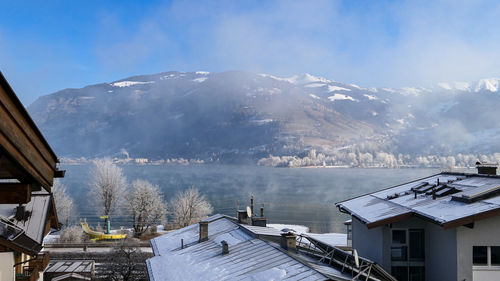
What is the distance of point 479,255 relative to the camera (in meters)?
15.4

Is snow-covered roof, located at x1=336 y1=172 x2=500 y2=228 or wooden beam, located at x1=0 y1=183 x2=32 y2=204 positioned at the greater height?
wooden beam, located at x1=0 y1=183 x2=32 y2=204

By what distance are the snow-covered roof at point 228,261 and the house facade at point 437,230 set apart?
444cm

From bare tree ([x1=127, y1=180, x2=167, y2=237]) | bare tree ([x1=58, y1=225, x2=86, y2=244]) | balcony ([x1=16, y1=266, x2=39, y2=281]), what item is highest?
balcony ([x1=16, y1=266, x2=39, y2=281])

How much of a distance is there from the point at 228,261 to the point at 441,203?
339 inches

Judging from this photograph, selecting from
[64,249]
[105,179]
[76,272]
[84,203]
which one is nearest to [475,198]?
[76,272]

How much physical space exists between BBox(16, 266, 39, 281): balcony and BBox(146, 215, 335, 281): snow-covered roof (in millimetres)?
5393

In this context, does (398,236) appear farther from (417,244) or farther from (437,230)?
(437,230)

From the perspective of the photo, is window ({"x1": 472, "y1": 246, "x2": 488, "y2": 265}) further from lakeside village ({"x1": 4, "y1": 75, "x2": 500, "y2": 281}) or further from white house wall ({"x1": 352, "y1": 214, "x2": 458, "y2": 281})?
white house wall ({"x1": 352, "y1": 214, "x2": 458, "y2": 281})

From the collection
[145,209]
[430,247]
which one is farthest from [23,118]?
[145,209]

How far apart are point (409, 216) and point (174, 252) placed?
11.1 m

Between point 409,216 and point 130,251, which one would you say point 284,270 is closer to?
point 409,216

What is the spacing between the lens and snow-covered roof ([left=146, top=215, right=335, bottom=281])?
560 inches

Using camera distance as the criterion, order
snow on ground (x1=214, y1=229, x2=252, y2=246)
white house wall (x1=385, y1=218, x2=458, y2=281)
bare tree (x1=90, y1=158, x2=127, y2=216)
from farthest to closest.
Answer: bare tree (x1=90, y1=158, x2=127, y2=216) < snow on ground (x1=214, y1=229, x2=252, y2=246) < white house wall (x1=385, y1=218, x2=458, y2=281)

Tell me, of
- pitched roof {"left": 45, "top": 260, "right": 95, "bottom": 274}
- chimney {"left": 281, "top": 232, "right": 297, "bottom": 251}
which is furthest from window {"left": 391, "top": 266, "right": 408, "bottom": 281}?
pitched roof {"left": 45, "top": 260, "right": 95, "bottom": 274}
